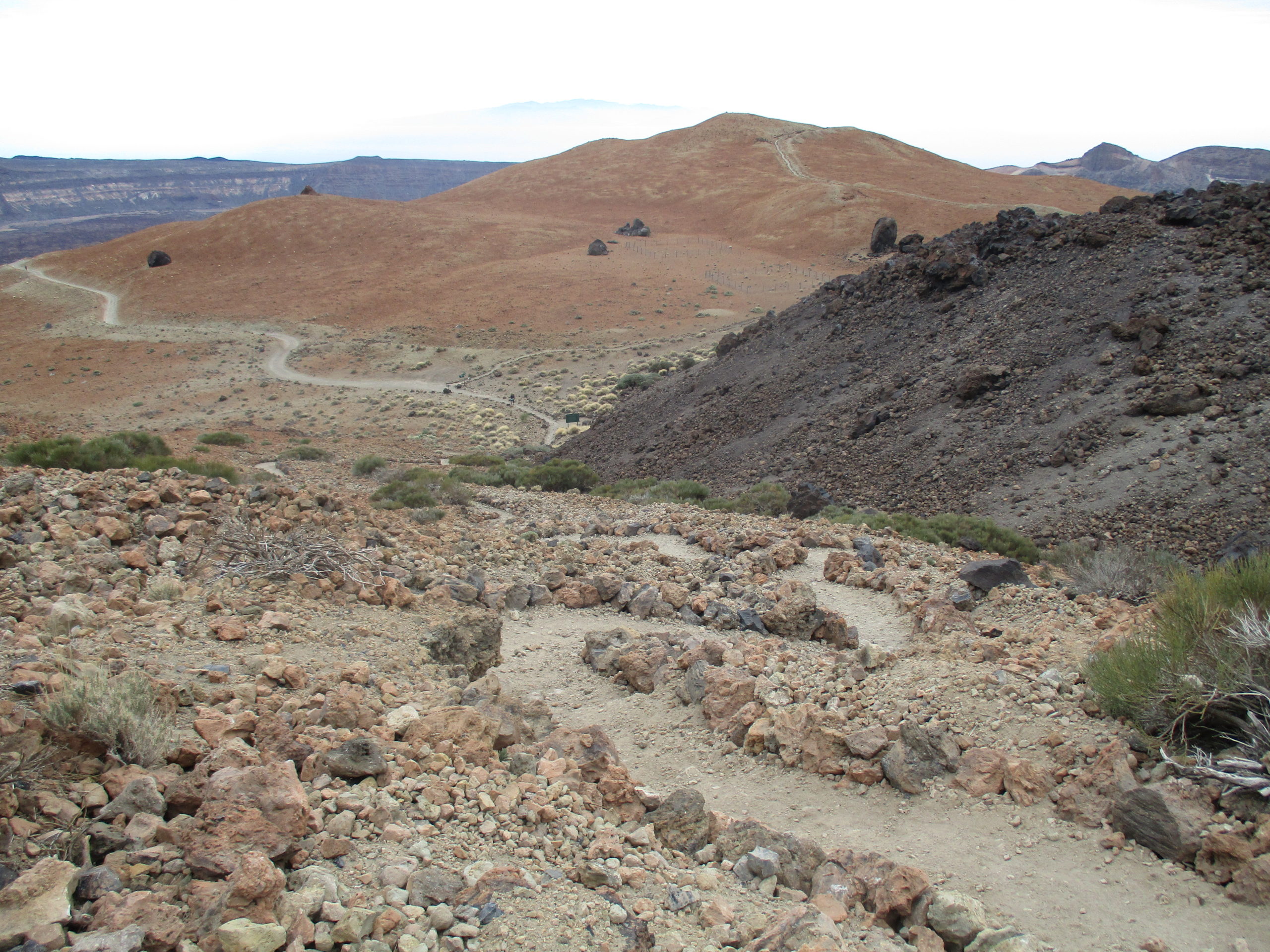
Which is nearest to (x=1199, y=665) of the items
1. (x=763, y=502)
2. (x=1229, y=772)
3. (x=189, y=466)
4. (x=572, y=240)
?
(x=1229, y=772)

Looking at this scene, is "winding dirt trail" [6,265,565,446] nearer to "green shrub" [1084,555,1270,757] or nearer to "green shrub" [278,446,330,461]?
"green shrub" [278,446,330,461]

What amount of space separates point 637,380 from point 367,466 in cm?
1321

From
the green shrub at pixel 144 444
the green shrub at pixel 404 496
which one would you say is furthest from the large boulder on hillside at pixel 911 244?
the green shrub at pixel 144 444

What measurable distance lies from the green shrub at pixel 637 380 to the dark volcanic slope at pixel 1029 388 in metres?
5.75

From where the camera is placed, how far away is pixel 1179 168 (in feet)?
384

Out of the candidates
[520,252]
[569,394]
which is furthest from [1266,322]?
[520,252]

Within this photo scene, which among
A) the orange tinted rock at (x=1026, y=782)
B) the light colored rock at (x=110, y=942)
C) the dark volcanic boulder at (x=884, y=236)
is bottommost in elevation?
the orange tinted rock at (x=1026, y=782)

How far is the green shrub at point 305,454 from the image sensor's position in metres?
18.7

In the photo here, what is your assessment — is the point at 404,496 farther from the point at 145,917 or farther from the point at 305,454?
the point at 145,917

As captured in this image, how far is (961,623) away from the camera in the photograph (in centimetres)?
667

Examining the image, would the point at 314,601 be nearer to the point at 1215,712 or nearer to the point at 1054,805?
the point at 1054,805

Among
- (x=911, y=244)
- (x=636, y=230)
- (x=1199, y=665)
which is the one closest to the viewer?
(x=1199, y=665)

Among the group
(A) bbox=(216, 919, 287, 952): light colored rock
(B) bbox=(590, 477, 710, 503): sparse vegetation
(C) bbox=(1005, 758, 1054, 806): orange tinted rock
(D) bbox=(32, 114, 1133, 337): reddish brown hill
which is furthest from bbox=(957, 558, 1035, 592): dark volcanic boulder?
(D) bbox=(32, 114, 1133, 337): reddish brown hill

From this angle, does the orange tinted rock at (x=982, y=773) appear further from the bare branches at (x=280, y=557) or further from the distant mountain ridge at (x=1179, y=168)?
the distant mountain ridge at (x=1179, y=168)
